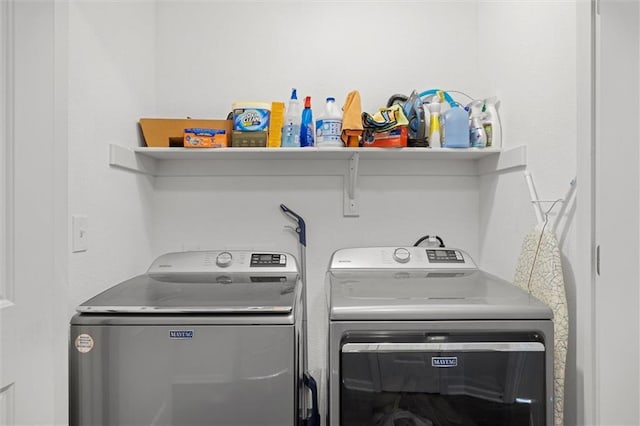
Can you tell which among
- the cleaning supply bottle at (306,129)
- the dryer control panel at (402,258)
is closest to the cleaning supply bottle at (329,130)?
the cleaning supply bottle at (306,129)

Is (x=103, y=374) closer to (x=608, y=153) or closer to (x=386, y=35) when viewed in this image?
(x=608, y=153)

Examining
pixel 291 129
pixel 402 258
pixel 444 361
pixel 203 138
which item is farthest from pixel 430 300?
pixel 203 138

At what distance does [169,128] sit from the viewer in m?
1.92

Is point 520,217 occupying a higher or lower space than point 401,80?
lower

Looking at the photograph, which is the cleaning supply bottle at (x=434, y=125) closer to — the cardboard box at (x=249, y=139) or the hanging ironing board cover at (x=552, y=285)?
the hanging ironing board cover at (x=552, y=285)

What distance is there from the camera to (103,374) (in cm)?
134

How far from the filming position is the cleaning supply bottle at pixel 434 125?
1927 mm

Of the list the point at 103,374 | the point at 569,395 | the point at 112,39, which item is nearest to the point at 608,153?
the point at 569,395

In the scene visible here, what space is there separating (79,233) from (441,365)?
122cm

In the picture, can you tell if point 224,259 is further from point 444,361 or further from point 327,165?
point 444,361

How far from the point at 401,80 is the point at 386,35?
0.80 ft

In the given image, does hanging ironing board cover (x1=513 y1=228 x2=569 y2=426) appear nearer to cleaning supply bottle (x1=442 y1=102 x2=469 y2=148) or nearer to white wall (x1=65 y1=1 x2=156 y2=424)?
cleaning supply bottle (x1=442 y1=102 x2=469 y2=148)

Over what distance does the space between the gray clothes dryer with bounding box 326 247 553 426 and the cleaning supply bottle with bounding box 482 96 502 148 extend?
0.83m

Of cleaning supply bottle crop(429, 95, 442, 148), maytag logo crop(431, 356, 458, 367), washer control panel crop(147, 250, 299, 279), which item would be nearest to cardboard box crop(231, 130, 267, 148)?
washer control panel crop(147, 250, 299, 279)
